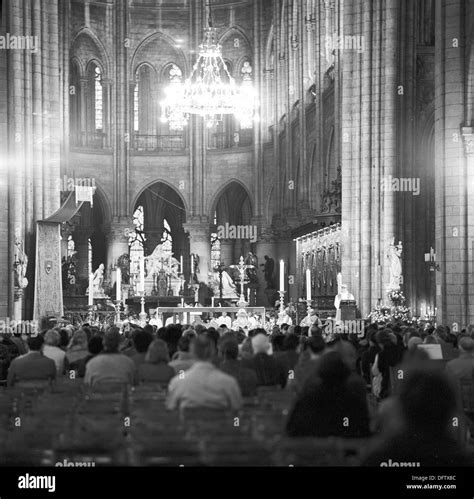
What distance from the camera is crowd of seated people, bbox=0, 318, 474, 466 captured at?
21.2 ft

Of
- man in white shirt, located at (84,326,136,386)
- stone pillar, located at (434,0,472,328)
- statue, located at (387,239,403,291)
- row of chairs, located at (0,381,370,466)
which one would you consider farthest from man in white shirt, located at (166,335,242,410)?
statue, located at (387,239,403,291)

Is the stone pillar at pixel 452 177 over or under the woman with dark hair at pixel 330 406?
over

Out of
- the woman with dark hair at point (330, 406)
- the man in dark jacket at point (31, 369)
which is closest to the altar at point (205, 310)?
the man in dark jacket at point (31, 369)

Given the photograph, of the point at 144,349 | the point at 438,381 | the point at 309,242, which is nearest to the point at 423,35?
the point at 309,242

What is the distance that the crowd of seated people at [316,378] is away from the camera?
6473 millimetres

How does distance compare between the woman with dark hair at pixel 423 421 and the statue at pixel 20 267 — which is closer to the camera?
the woman with dark hair at pixel 423 421

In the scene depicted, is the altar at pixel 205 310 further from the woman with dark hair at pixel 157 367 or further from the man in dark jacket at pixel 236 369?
the man in dark jacket at pixel 236 369

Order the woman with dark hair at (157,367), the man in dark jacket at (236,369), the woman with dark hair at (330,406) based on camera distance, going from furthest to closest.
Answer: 1. the woman with dark hair at (157,367)
2. the man in dark jacket at (236,369)
3. the woman with dark hair at (330,406)

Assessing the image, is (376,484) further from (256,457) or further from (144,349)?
(144,349)

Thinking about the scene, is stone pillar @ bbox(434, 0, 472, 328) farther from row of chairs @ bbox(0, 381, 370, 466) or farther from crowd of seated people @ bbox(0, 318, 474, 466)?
row of chairs @ bbox(0, 381, 370, 466)

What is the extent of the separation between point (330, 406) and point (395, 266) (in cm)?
2640

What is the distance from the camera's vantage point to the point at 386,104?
37.9 meters

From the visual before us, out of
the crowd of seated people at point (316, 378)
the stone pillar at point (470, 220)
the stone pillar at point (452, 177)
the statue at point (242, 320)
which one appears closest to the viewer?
the crowd of seated people at point (316, 378)

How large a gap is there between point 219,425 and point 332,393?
4.10 feet
